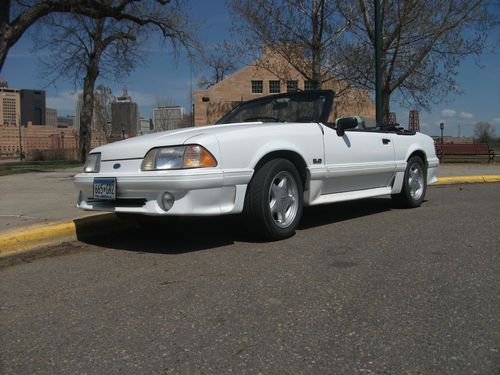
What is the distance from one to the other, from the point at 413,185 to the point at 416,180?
12 cm

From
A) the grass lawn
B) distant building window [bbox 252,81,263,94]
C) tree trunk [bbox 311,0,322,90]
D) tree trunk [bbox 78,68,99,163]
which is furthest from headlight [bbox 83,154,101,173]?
distant building window [bbox 252,81,263,94]

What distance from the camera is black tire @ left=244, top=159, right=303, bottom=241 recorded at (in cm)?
472

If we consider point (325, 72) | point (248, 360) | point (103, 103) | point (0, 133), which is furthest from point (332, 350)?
point (0, 133)

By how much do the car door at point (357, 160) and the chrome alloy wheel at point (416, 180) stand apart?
0.69 meters

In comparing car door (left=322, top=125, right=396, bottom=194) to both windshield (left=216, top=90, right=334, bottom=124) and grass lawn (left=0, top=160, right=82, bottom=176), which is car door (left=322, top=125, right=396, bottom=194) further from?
grass lawn (left=0, top=160, right=82, bottom=176)

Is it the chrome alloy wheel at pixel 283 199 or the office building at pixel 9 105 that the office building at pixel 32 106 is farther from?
the chrome alloy wheel at pixel 283 199

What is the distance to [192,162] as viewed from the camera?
14.4 feet

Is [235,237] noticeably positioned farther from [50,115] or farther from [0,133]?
[50,115]

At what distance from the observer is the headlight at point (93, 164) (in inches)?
201

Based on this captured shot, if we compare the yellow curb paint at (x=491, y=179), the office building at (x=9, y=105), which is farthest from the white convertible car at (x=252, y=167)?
the office building at (x=9, y=105)

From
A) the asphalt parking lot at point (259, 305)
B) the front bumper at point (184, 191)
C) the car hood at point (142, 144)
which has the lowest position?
the asphalt parking lot at point (259, 305)

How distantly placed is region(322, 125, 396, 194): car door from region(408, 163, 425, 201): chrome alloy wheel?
A: 0.69 m

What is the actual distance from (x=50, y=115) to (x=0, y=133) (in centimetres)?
8401

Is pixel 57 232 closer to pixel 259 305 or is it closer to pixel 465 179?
pixel 259 305
